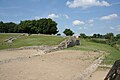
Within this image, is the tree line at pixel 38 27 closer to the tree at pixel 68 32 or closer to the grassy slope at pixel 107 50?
the tree at pixel 68 32

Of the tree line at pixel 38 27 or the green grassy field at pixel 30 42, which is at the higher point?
the tree line at pixel 38 27

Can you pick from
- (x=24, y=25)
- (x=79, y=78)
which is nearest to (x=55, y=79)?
(x=79, y=78)

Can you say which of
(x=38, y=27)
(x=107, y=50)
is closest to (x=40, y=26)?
(x=38, y=27)

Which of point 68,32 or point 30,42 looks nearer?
point 30,42

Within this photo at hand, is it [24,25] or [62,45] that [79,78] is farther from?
[24,25]

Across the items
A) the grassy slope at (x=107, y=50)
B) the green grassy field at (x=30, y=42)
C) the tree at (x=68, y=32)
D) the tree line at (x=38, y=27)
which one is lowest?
the grassy slope at (x=107, y=50)

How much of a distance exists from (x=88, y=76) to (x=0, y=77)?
5070 mm

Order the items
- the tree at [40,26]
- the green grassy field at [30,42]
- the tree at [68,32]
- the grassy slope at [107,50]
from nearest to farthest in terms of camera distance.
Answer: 1. the grassy slope at [107,50]
2. the green grassy field at [30,42]
3. the tree at [40,26]
4. the tree at [68,32]

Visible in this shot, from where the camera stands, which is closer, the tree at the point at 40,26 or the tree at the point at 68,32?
the tree at the point at 40,26

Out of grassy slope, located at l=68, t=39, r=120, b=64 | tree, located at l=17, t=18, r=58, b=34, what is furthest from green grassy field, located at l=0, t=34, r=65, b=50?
tree, located at l=17, t=18, r=58, b=34

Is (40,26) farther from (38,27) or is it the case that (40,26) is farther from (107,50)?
(107,50)

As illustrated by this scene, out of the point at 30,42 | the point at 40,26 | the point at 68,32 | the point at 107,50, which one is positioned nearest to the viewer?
the point at 107,50

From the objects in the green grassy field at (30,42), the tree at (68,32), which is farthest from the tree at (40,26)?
the green grassy field at (30,42)

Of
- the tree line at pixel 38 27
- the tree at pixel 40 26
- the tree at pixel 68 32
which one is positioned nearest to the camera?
the tree line at pixel 38 27
